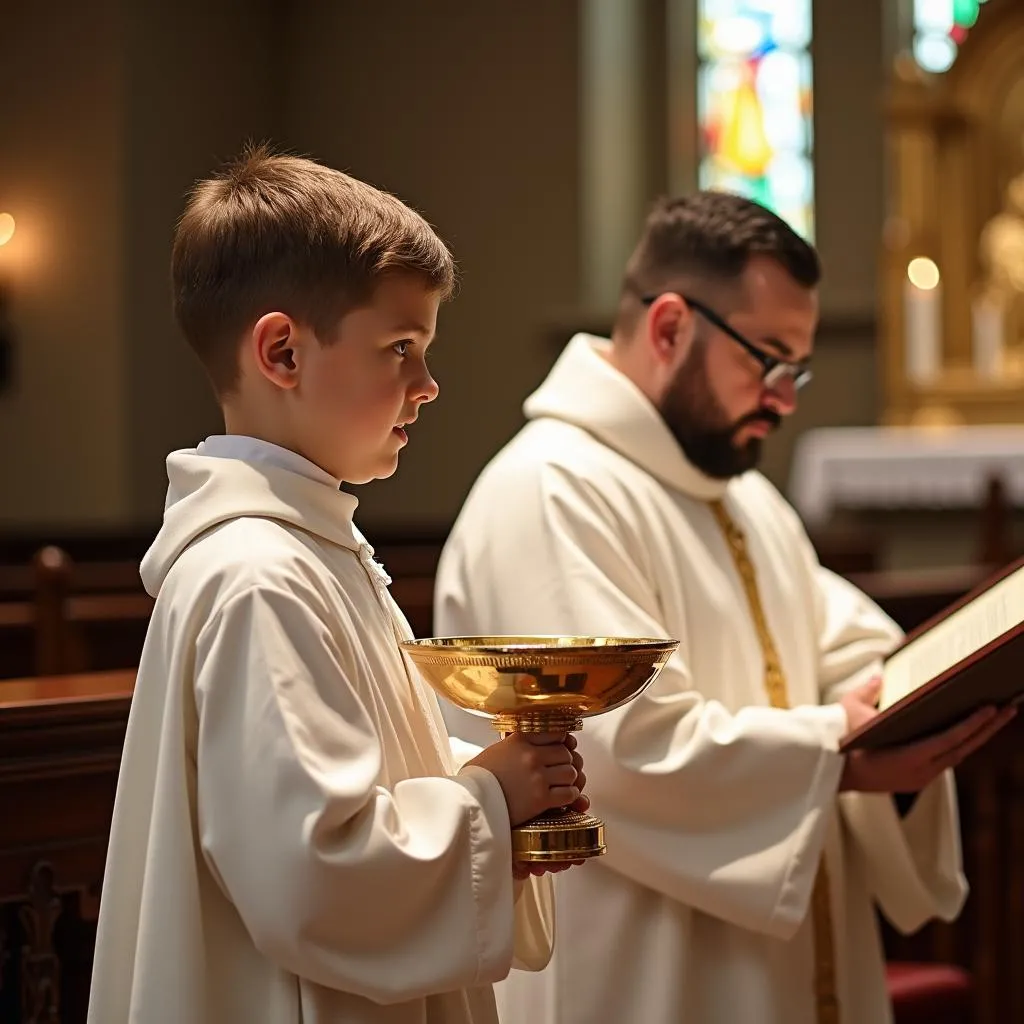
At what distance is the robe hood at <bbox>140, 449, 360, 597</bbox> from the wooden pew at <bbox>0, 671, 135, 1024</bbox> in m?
0.61

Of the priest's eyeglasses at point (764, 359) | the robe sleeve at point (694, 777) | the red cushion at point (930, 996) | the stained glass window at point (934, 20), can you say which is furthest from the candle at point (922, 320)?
the robe sleeve at point (694, 777)

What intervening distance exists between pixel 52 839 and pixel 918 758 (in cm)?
127

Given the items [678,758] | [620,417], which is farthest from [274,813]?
[620,417]

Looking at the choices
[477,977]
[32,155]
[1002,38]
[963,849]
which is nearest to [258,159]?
[477,977]

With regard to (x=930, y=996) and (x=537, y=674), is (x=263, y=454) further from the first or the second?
(x=930, y=996)

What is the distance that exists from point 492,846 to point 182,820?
1.06 ft

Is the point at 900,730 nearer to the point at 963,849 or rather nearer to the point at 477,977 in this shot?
the point at 477,977

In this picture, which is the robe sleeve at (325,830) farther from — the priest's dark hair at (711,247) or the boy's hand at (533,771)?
the priest's dark hair at (711,247)

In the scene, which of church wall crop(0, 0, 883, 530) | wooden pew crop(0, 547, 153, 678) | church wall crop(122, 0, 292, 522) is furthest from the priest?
church wall crop(122, 0, 292, 522)

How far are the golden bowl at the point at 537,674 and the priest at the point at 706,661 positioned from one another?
0.71 m

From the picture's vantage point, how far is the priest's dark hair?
2.89m

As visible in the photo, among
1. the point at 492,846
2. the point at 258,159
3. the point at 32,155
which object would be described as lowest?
the point at 492,846

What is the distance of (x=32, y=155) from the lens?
34.9 feet

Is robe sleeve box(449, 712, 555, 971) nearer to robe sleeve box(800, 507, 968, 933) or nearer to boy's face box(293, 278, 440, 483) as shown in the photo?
boy's face box(293, 278, 440, 483)
